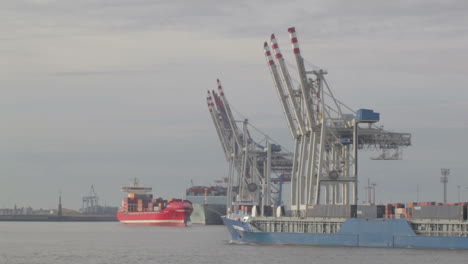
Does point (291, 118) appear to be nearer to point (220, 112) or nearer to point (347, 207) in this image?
point (347, 207)

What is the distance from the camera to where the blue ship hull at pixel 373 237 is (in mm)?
78312

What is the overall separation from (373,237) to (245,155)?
229ft

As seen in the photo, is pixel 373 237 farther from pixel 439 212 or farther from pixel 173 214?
pixel 173 214

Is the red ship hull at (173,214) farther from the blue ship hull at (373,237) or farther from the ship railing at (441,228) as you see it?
the ship railing at (441,228)

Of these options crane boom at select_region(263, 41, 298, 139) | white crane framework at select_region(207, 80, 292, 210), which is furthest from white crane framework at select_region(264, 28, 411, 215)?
white crane framework at select_region(207, 80, 292, 210)

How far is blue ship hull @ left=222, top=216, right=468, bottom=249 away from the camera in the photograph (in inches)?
3083

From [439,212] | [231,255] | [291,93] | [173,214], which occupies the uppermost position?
[291,93]

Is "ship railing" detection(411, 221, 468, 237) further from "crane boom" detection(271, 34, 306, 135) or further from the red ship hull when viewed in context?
the red ship hull

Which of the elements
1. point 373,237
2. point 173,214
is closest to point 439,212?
point 373,237

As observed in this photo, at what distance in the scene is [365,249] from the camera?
8056cm

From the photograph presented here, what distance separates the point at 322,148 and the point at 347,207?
264 inches

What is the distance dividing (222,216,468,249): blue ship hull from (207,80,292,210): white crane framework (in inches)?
2300

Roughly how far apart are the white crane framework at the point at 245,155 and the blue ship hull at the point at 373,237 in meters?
58.4

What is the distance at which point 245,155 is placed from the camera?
5891 inches
